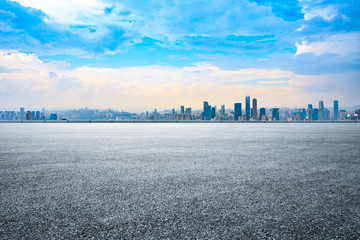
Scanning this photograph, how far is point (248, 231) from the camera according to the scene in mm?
3801

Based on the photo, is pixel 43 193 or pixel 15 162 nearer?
pixel 43 193

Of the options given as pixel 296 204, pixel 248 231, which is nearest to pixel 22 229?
pixel 248 231

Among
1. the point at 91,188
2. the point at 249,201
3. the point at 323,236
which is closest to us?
the point at 323,236

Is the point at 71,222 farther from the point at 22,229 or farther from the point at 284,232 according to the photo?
the point at 284,232

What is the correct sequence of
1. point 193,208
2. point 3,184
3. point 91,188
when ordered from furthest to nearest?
point 3,184
point 91,188
point 193,208

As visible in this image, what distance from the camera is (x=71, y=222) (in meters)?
4.12

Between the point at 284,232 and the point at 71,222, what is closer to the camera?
the point at 284,232

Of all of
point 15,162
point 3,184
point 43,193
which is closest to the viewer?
point 43,193

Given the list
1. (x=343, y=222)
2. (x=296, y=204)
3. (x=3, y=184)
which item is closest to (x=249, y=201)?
(x=296, y=204)

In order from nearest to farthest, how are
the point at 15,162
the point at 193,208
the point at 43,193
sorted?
the point at 193,208 < the point at 43,193 < the point at 15,162

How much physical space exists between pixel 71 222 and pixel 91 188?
6.40 feet

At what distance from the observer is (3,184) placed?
21.1 feet

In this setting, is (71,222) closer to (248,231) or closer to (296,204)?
(248,231)

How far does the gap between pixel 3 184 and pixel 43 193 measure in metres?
1.51
